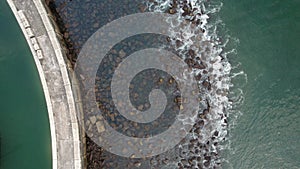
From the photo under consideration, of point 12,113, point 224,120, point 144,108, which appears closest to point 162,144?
point 144,108

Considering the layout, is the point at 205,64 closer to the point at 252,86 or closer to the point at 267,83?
the point at 252,86

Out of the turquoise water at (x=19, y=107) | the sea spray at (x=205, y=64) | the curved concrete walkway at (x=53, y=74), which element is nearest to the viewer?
the curved concrete walkway at (x=53, y=74)

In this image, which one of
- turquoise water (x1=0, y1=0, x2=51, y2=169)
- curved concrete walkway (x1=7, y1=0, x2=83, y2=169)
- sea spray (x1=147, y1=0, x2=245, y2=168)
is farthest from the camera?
sea spray (x1=147, y1=0, x2=245, y2=168)

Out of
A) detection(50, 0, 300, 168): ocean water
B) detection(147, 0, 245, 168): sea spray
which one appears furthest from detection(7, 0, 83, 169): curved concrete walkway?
detection(147, 0, 245, 168): sea spray

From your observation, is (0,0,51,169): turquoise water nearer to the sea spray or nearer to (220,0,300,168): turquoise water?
the sea spray

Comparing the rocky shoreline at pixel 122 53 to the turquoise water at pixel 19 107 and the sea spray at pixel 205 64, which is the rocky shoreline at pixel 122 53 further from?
the turquoise water at pixel 19 107

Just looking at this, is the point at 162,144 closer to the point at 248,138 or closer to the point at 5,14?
the point at 248,138

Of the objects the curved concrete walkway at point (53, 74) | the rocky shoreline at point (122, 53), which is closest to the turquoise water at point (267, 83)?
the rocky shoreline at point (122, 53)
